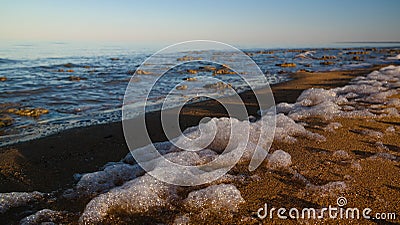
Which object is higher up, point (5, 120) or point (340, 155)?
point (340, 155)

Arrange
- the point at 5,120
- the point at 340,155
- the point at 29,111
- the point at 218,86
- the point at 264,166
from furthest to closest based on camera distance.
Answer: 1. the point at 218,86
2. the point at 29,111
3. the point at 5,120
4. the point at 340,155
5. the point at 264,166

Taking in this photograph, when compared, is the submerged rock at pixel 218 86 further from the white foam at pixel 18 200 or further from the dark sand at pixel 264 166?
the white foam at pixel 18 200

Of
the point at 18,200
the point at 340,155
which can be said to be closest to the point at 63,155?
the point at 18,200

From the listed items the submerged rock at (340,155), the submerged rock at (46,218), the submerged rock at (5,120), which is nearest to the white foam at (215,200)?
the submerged rock at (46,218)

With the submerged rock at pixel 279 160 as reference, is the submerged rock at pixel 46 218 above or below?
below

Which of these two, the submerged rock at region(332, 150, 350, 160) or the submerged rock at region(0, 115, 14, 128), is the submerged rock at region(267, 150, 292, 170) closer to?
the submerged rock at region(332, 150, 350, 160)

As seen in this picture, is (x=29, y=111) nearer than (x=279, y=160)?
No

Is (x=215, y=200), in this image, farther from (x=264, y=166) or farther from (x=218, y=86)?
(x=218, y=86)

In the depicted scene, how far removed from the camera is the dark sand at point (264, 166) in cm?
279

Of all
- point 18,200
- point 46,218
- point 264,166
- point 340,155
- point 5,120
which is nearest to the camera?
point 46,218

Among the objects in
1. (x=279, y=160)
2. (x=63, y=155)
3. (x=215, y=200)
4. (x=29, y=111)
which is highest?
(x=279, y=160)

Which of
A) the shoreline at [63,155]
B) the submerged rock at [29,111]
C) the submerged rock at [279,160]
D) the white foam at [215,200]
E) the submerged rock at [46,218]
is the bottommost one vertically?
the shoreline at [63,155]

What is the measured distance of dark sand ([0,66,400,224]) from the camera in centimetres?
279

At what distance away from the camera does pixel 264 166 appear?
11.6 feet
